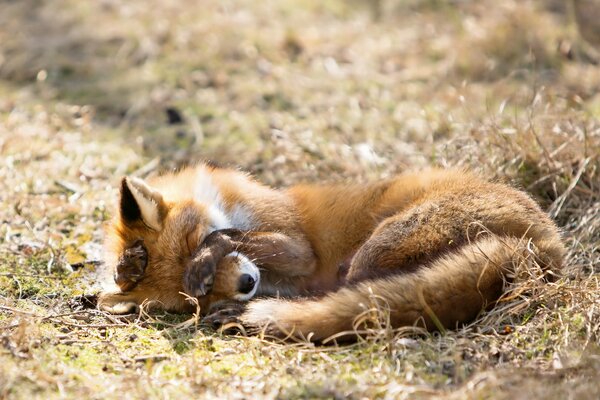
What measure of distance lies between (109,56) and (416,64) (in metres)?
3.68

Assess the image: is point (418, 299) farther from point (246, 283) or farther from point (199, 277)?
point (199, 277)

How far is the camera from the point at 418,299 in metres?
3.52

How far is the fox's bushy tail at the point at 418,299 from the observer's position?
3.50m

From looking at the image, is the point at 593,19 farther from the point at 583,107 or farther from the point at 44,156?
the point at 44,156

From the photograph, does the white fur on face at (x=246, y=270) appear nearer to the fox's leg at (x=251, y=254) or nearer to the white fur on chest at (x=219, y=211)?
the fox's leg at (x=251, y=254)

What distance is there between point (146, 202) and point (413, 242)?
5.07 ft

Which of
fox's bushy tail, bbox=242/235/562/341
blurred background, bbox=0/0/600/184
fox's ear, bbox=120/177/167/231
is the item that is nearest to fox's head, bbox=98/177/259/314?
fox's ear, bbox=120/177/167/231

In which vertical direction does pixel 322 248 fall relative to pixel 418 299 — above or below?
below

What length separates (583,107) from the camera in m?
6.41

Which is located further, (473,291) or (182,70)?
(182,70)

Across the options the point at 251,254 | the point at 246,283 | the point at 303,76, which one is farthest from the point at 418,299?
the point at 303,76

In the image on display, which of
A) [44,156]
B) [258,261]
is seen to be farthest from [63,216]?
[258,261]

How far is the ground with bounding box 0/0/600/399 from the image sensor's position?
3.27 meters

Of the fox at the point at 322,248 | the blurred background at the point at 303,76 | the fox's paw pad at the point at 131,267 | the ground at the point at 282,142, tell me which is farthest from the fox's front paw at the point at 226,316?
the blurred background at the point at 303,76
